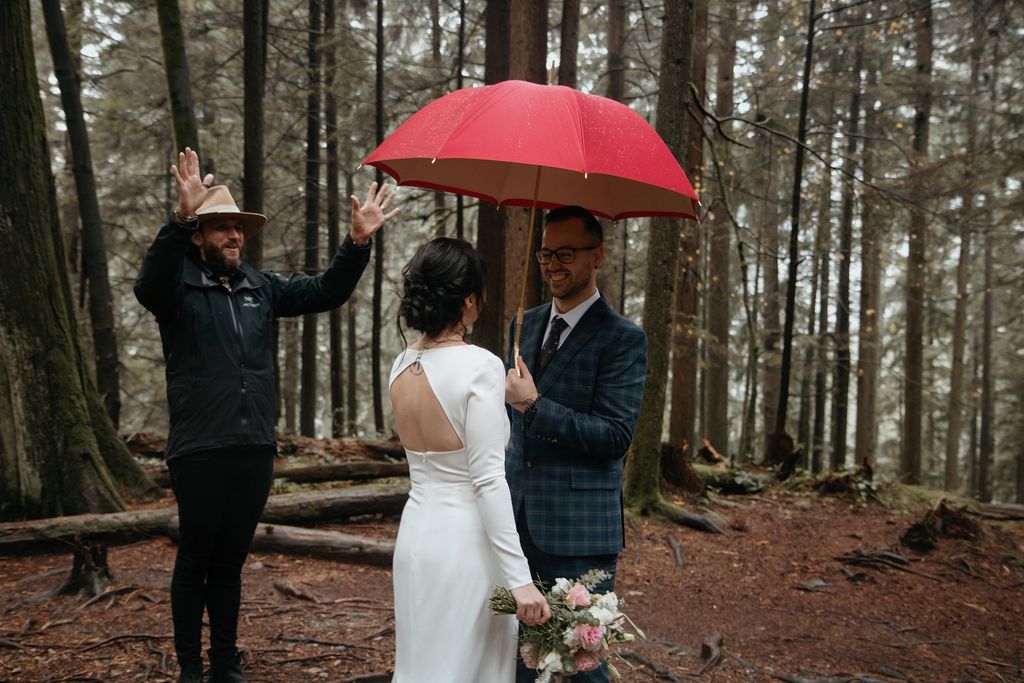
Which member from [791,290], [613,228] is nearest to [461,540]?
[613,228]

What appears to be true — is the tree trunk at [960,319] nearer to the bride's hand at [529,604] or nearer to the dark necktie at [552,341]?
the dark necktie at [552,341]

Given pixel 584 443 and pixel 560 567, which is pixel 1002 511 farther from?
pixel 584 443

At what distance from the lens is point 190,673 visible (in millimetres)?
3596

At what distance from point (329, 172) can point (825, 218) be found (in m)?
10.0

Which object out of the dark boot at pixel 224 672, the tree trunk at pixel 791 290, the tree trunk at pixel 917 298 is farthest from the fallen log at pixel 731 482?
the dark boot at pixel 224 672

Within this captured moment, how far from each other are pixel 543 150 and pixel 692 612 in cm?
476

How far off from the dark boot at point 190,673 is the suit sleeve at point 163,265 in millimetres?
1720

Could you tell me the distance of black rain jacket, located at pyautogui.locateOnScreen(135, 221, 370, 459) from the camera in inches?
133

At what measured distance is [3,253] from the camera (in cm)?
598

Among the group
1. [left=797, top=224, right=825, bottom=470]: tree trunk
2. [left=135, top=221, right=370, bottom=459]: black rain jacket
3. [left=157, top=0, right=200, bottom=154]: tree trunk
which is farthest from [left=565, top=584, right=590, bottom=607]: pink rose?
[left=797, top=224, right=825, bottom=470]: tree trunk

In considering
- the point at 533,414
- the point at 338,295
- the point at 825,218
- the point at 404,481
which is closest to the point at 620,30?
the point at 825,218

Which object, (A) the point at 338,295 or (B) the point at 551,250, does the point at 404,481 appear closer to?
(A) the point at 338,295

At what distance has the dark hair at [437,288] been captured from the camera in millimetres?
2379

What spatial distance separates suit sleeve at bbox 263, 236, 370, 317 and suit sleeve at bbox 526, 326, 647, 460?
1.56 metres
